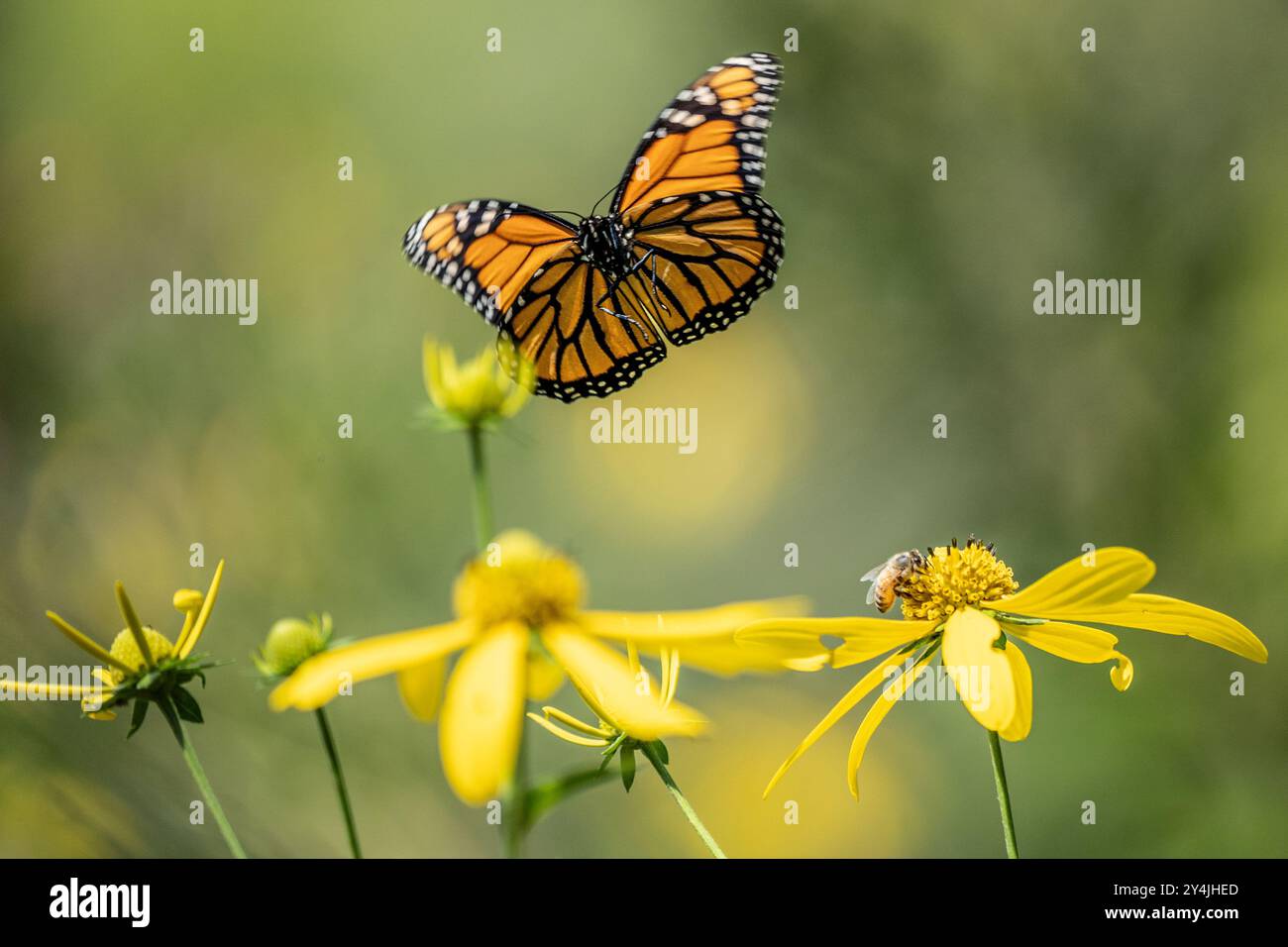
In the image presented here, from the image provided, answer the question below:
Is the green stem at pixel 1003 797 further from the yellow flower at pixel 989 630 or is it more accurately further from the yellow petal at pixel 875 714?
the yellow petal at pixel 875 714

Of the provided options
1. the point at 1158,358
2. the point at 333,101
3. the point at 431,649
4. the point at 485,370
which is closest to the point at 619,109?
the point at 333,101

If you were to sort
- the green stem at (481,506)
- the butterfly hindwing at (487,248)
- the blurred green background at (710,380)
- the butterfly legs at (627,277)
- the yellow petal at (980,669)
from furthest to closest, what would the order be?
1. the blurred green background at (710,380)
2. the butterfly legs at (627,277)
3. the butterfly hindwing at (487,248)
4. the yellow petal at (980,669)
5. the green stem at (481,506)

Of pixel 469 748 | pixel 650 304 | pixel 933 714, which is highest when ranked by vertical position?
pixel 650 304

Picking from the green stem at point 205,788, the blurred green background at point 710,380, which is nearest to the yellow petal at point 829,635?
the green stem at point 205,788

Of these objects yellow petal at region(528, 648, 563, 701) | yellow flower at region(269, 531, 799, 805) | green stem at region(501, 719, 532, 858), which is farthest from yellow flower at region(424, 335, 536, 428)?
green stem at region(501, 719, 532, 858)
